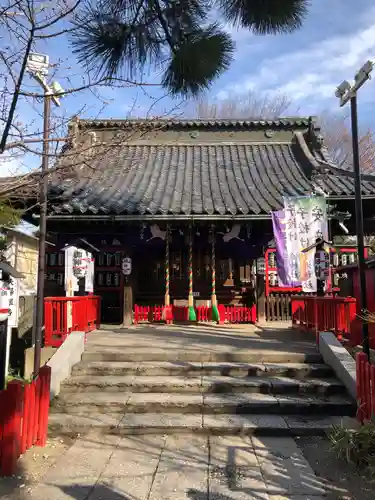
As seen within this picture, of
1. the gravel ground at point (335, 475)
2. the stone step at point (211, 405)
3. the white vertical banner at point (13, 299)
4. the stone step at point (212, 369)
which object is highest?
the white vertical banner at point (13, 299)

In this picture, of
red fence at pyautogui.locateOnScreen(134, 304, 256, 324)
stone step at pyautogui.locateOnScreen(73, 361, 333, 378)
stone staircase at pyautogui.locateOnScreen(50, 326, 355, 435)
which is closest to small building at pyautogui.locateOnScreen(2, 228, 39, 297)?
red fence at pyautogui.locateOnScreen(134, 304, 256, 324)

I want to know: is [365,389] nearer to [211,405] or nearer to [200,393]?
[211,405]

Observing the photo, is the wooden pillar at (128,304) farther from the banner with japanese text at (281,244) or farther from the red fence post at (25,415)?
the red fence post at (25,415)

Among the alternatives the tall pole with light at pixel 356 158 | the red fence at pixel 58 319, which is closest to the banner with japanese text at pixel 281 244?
the tall pole with light at pixel 356 158

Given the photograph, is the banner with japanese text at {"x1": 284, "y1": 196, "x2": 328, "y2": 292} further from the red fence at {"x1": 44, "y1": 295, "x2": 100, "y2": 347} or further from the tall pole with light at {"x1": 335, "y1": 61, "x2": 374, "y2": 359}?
the red fence at {"x1": 44, "y1": 295, "x2": 100, "y2": 347}

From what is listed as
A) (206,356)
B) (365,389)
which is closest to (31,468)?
(206,356)

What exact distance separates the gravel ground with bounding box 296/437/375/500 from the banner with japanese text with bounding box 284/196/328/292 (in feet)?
17.3

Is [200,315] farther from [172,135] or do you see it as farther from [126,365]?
[172,135]

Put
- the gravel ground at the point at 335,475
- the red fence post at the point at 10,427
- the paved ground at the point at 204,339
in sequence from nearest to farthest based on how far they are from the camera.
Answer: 1. the gravel ground at the point at 335,475
2. the red fence post at the point at 10,427
3. the paved ground at the point at 204,339

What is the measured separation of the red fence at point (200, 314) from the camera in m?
11.4

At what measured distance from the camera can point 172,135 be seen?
48.6 ft

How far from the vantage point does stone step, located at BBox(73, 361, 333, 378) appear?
6430 millimetres

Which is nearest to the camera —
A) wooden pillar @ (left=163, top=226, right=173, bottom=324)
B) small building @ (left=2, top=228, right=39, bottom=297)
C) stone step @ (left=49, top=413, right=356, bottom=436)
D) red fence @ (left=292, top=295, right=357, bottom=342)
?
stone step @ (left=49, top=413, right=356, bottom=436)

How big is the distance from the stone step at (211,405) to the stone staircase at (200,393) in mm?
13
